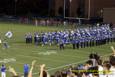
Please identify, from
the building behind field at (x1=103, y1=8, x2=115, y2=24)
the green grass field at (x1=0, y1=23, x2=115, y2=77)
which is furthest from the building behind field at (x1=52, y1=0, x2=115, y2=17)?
the green grass field at (x1=0, y1=23, x2=115, y2=77)

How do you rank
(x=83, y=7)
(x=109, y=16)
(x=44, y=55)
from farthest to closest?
(x=83, y=7) < (x=109, y=16) < (x=44, y=55)

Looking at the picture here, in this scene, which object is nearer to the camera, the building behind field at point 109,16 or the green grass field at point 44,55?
the green grass field at point 44,55

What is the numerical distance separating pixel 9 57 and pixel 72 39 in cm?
676

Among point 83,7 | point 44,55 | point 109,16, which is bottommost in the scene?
point 44,55

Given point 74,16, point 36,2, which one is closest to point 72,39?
point 74,16

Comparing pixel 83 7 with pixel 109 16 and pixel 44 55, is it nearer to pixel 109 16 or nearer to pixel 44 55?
pixel 109 16

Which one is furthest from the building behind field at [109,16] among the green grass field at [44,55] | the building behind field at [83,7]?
the green grass field at [44,55]

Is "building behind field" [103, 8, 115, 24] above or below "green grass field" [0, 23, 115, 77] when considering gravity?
above

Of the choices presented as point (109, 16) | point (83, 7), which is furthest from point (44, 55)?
point (83, 7)

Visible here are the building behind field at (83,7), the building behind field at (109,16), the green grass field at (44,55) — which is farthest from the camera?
the building behind field at (83,7)

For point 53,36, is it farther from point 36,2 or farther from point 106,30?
point 36,2

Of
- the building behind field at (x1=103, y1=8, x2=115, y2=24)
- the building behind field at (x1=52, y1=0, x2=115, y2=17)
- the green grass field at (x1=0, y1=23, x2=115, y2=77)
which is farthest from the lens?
the building behind field at (x1=52, y1=0, x2=115, y2=17)

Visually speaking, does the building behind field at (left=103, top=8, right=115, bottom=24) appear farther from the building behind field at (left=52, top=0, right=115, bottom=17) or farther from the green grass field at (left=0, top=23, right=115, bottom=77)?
the green grass field at (left=0, top=23, right=115, bottom=77)

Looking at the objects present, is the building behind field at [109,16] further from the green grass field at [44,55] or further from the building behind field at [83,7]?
the green grass field at [44,55]
